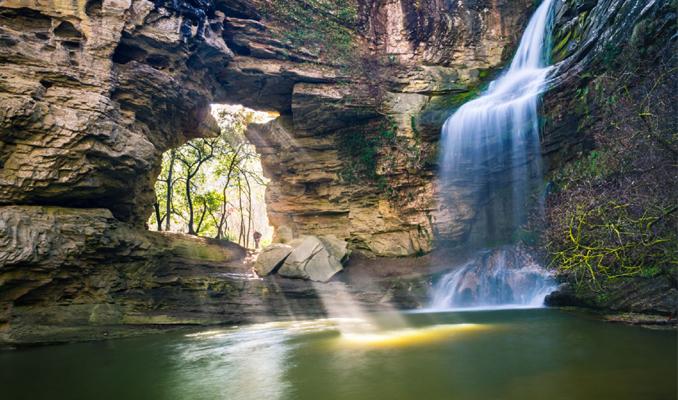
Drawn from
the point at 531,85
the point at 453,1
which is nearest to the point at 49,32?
the point at 531,85

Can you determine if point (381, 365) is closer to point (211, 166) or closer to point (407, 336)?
point (407, 336)

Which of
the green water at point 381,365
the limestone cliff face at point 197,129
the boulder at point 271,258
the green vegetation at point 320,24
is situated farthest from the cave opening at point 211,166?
the green water at point 381,365

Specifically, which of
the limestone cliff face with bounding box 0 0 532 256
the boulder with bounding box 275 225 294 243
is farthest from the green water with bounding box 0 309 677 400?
the boulder with bounding box 275 225 294 243

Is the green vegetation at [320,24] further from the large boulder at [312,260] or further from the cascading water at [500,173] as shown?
the large boulder at [312,260]

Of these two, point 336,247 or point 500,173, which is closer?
point 500,173

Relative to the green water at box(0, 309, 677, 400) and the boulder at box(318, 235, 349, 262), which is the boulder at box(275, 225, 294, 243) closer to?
the boulder at box(318, 235, 349, 262)

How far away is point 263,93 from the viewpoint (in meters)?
17.3

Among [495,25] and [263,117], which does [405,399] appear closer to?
[495,25]

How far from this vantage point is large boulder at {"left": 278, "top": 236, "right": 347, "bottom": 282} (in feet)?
48.0

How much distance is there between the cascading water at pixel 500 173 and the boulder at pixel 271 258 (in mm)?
5729

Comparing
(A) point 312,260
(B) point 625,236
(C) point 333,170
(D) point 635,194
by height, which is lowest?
(A) point 312,260

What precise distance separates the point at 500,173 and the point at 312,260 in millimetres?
8046

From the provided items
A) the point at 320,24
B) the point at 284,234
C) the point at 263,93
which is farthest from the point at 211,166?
the point at 320,24

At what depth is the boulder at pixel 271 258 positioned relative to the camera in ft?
48.0
